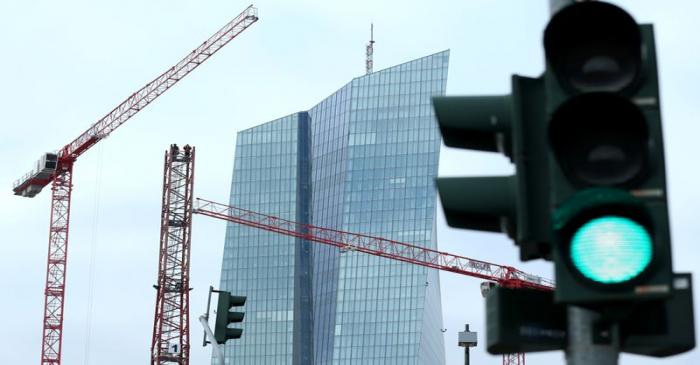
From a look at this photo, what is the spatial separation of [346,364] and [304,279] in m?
19.2

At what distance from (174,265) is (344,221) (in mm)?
47938

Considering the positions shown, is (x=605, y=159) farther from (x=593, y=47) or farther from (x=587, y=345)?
(x=587, y=345)

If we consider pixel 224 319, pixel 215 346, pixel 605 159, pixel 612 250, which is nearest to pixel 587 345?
pixel 612 250

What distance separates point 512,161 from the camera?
20.0 ft

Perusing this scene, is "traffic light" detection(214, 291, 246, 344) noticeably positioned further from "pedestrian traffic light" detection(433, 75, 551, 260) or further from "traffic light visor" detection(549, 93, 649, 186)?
"traffic light visor" detection(549, 93, 649, 186)

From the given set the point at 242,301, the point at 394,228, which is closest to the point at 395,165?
the point at 394,228

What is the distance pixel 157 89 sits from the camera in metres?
149

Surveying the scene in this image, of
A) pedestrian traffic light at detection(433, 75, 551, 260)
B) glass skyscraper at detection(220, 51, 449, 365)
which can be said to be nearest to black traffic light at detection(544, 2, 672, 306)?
pedestrian traffic light at detection(433, 75, 551, 260)

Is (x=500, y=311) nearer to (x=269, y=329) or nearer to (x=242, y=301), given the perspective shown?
(x=242, y=301)

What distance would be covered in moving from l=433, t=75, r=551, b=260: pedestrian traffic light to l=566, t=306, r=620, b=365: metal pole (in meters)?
0.33

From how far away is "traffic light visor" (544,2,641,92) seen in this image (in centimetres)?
541

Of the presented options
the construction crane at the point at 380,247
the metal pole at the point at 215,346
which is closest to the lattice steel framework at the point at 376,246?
the construction crane at the point at 380,247

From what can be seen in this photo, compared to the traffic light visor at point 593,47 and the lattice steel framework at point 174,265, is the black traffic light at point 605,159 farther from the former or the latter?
the lattice steel framework at point 174,265

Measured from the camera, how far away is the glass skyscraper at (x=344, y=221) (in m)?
165
